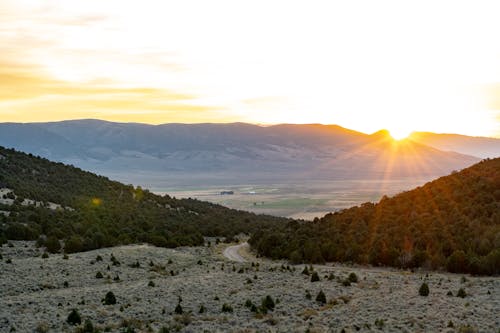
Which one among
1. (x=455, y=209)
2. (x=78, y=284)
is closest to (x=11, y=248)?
(x=78, y=284)

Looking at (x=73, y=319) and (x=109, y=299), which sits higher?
(x=109, y=299)

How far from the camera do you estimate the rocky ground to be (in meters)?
27.4

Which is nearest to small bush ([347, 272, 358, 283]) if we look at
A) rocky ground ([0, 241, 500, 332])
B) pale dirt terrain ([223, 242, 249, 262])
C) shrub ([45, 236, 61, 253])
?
rocky ground ([0, 241, 500, 332])

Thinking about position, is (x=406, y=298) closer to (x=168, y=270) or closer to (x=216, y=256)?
(x=168, y=270)

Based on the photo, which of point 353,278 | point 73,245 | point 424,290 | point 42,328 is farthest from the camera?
point 73,245

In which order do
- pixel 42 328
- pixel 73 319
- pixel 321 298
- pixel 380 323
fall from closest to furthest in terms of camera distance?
pixel 42 328 < pixel 380 323 < pixel 73 319 < pixel 321 298

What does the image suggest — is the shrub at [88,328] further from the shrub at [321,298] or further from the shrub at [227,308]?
the shrub at [321,298]

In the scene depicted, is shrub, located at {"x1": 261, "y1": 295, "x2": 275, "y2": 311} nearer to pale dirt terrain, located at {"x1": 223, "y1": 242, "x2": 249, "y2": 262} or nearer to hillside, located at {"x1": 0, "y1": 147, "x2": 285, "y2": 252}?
pale dirt terrain, located at {"x1": 223, "y1": 242, "x2": 249, "y2": 262}

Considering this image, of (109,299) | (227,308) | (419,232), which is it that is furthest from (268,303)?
(419,232)

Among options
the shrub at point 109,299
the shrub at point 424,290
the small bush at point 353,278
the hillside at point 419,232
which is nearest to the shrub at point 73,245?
the hillside at point 419,232

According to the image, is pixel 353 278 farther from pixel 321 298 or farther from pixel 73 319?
pixel 73 319

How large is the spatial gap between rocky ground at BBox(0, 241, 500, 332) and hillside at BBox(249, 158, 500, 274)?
2.45 meters

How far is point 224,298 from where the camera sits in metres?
33.2

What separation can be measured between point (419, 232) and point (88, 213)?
38.2 meters
